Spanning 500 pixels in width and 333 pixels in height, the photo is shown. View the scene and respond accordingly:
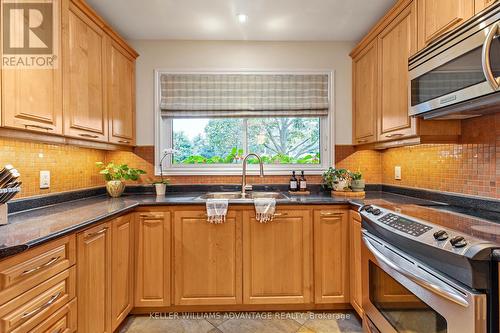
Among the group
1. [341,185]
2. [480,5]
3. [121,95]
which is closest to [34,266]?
[121,95]

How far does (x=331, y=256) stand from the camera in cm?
209

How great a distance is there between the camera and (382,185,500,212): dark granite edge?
5.09ft

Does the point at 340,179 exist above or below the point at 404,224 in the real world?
above

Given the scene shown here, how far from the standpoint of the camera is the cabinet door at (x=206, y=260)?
208 cm

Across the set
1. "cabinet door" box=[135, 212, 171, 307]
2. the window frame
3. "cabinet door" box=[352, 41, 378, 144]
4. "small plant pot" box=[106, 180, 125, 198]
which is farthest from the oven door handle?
"small plant pot" box=[106, 180, 125, 198]

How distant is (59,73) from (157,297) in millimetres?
1734

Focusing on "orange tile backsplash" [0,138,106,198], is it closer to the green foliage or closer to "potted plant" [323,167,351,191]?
the green foliage

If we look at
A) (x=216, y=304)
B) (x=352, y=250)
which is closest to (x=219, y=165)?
(x=216, y=304)

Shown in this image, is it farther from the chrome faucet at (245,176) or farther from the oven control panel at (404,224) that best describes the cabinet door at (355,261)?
the chrome faucet at (245,176)

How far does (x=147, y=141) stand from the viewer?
273 centimetres

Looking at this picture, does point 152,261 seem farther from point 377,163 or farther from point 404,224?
point 377,163

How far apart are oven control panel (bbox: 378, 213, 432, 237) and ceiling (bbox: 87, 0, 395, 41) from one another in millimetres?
1714

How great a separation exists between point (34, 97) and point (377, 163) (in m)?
2.87

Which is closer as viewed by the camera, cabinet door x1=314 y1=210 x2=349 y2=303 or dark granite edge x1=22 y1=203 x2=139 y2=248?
dark granite edge x1=22 y1=203 x2=139 y2=248
